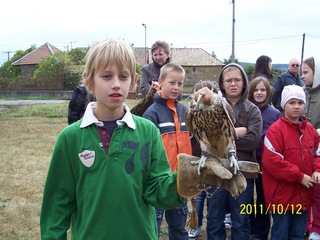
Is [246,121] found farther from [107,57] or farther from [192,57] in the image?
[192,57]

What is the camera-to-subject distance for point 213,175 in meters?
1.91

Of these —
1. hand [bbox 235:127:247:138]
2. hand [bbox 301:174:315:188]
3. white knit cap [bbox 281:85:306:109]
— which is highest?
white knit cap [bbox 281:85:306:109]

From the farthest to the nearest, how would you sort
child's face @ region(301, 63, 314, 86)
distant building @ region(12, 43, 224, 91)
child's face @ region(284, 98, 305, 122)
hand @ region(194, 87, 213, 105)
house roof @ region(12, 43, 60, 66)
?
1. distant building @ region(12, 43, 224, 91)
2. house roof @ region(12, 43, 60, 66)
3. child's face @ region(301, 63, 314, 86)
4. child's face @ region(284, 98, 305, 122)
5. hand @ region(194, 87, 213, 105)

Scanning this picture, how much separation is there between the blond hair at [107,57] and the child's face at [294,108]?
2398 millimetres

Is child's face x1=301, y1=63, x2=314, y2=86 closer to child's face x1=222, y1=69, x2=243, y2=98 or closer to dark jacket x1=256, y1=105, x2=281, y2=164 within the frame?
dark jacket x1=256, y1=105, x2=281, y2=164

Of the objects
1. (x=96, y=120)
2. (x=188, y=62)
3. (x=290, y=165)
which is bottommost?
(x=290, y=165)

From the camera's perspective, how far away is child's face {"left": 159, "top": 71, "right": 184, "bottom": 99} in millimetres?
3584

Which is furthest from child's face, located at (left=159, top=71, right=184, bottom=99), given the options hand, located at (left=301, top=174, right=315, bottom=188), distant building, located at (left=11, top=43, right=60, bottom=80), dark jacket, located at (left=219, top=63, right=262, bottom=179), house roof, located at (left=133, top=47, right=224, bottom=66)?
house roof, located at (left=133, top=47, right=224, bottom=66)

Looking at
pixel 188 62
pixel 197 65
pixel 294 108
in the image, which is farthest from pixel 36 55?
pixel 294 108

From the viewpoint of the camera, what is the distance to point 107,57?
1.83m

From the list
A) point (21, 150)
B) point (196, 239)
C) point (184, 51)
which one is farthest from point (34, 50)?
point (196, 239)

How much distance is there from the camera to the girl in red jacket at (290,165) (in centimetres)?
366

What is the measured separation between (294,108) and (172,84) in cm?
134

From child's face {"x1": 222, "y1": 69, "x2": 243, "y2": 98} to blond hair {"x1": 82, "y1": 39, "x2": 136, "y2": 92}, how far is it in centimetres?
183
